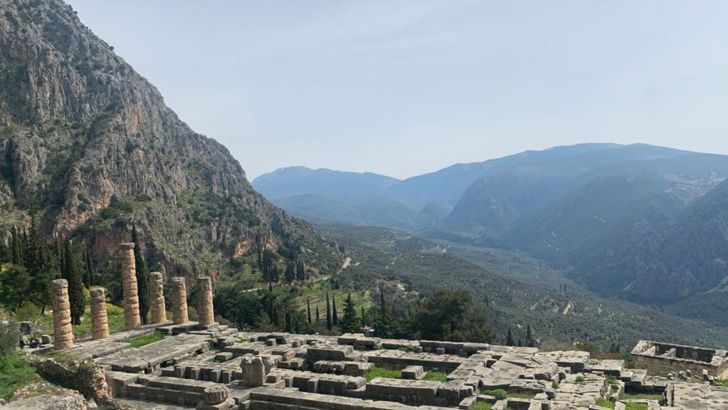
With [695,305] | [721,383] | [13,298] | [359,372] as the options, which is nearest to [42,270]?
[13,298]

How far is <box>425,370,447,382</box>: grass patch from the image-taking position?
2293 centimetres

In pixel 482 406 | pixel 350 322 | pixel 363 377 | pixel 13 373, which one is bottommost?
pixel 350 322

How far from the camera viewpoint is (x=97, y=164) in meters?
96.0

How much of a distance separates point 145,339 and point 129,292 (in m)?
4.48

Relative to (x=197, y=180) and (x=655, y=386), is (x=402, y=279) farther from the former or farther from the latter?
(x=655, y=386)

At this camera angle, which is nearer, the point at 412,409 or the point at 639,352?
the point at 412,409

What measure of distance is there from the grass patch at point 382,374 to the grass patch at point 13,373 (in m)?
11.8

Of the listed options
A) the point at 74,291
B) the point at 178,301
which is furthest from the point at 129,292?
the point at 74,291

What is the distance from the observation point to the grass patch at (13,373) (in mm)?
15715

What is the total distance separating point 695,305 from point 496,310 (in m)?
75.8

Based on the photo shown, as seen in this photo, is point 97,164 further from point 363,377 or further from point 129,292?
point 363,377

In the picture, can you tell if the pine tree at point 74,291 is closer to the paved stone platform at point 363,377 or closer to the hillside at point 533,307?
the paved stone platform at point 363,377

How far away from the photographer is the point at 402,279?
123750mm

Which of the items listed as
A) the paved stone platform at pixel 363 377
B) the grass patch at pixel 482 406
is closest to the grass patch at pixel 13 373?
the paved stone platform at pixel 363 377
